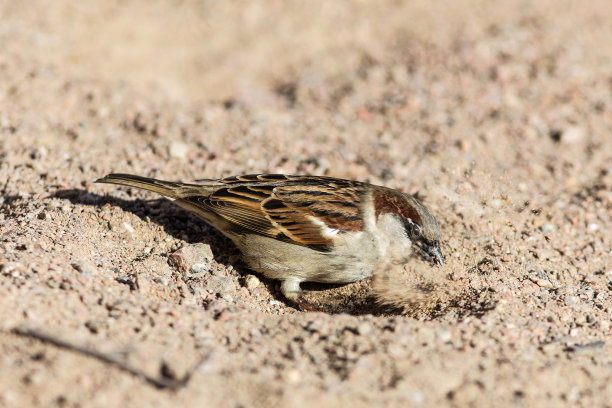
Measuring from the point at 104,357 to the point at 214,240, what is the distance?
2.08 metres

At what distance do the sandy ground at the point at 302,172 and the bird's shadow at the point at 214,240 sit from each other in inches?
0.7

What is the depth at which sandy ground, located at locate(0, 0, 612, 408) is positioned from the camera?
323cm

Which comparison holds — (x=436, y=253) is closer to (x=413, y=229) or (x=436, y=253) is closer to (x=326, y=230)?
(x=413, y=229)

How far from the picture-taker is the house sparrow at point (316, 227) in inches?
176

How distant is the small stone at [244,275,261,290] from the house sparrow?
8 centimetres

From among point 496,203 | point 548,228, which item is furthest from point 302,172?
point 548,228

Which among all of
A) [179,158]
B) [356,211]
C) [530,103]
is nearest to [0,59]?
[179,158]

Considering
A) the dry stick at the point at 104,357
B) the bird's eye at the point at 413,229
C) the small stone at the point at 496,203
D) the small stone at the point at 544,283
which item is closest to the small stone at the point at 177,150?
the bird's eye at the point at 413,229

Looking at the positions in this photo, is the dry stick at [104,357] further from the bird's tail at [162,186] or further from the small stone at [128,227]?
the bird's tail at [162,186]

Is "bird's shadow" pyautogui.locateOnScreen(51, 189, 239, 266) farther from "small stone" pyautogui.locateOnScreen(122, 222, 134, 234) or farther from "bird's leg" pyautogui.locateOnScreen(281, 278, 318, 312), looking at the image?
"bird's leg" pyautogui.locateOnScreen(281, 278, 318, 312)

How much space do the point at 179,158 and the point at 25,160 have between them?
1355 mm

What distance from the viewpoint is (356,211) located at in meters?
4.54

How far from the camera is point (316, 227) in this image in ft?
14.7

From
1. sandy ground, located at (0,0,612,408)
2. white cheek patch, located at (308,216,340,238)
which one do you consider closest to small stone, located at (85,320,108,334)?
sandy ground, located at (0,0,612,408)
